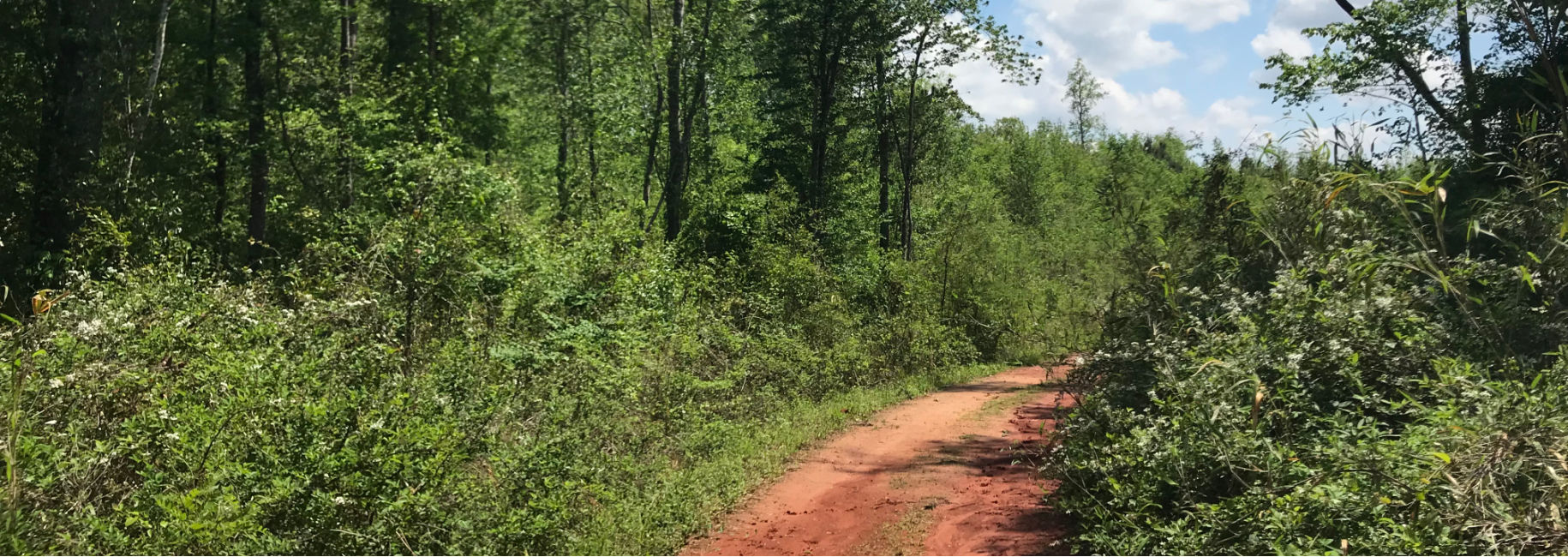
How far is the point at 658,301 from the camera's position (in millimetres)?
12898

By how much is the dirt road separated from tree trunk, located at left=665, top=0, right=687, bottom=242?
27.4ft

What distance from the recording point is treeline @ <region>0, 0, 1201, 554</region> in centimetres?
591

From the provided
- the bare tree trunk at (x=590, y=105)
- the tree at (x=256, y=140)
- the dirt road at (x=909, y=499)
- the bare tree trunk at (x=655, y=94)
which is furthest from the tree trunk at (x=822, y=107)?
the tree at (x=256, y=140)

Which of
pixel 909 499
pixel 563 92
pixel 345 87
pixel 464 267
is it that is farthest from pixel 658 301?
pixel 563 92

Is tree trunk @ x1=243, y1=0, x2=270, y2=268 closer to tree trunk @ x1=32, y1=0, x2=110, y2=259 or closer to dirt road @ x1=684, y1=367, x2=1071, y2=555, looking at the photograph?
tree trunk @ x1=32, y1=0, x2=110, y2=259

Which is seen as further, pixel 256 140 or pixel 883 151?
pixel 883 151

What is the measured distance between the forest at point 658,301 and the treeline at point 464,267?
2.5 inches

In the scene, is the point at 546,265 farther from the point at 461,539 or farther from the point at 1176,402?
the point at 1176,402

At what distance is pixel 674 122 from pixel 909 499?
1227 centimetres

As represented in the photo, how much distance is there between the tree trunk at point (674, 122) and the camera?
18172 millimetres

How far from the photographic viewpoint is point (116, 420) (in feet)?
20.2

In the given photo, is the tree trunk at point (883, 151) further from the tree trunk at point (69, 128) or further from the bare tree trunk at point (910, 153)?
the tree trunk at point (69, 128)

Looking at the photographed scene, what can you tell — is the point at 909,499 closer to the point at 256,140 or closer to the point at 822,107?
the point at 822,107

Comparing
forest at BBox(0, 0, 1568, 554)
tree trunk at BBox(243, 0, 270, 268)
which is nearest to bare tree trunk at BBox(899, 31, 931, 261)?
forest at BBox(0, 0, 1568, 554)
